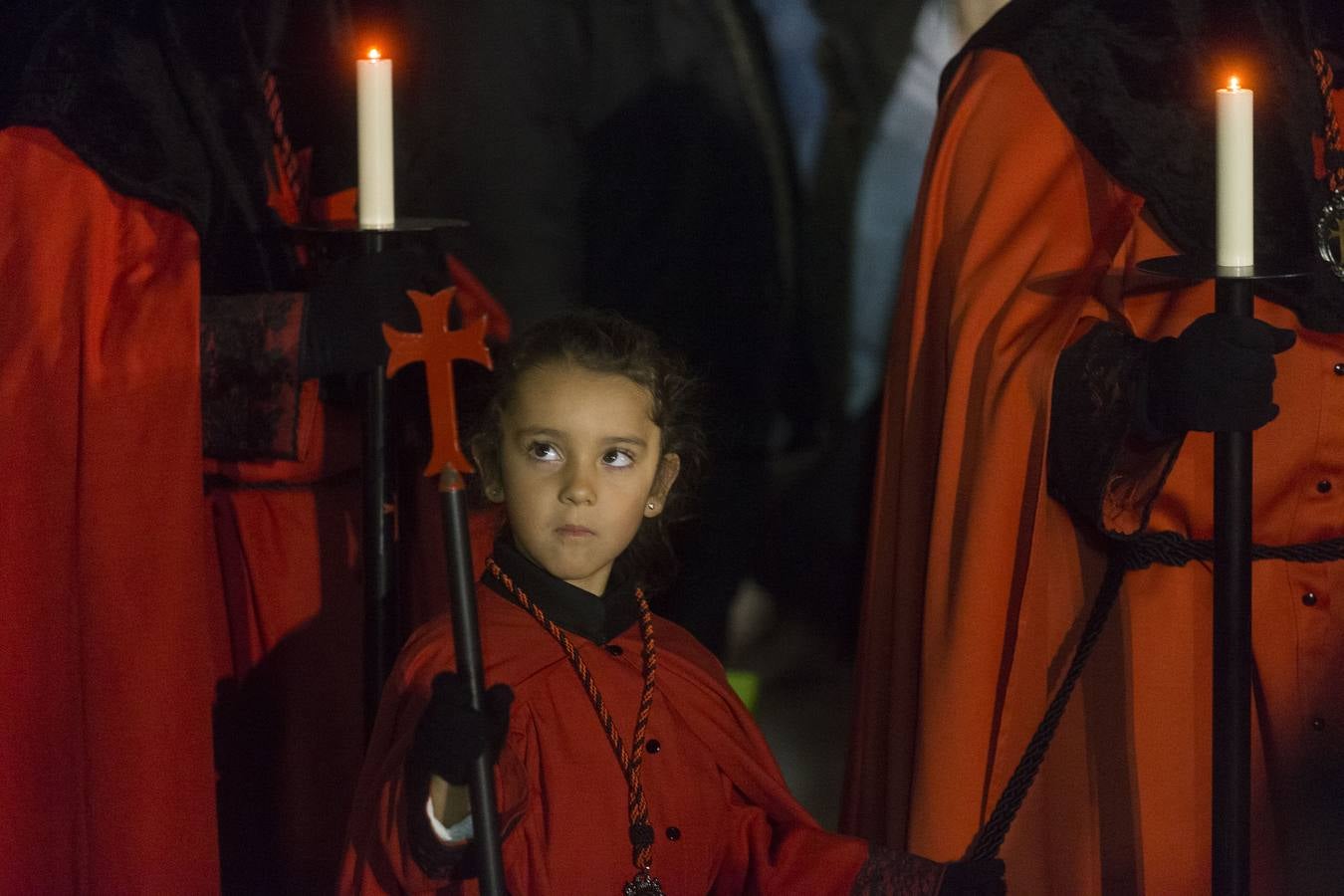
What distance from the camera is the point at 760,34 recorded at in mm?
2994

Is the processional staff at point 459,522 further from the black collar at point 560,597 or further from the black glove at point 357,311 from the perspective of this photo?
the black glove at point 357,311

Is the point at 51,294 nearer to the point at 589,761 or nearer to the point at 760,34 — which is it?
the point at 589,761

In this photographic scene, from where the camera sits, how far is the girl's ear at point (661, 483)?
2.13 metres

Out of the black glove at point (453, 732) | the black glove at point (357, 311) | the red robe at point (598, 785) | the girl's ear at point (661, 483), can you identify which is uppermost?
the black glove at point (357, 311)

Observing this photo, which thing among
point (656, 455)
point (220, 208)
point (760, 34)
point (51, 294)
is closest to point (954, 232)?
point (656, 455)

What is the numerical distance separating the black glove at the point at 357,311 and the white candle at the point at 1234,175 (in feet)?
3.12

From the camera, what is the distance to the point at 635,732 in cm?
203

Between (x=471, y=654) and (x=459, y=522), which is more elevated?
(x=459, y=522)

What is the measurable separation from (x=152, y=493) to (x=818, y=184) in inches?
49.9

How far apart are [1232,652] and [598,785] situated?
70cm

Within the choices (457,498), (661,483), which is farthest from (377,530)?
(457,498)

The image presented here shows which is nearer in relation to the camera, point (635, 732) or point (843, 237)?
point (635, 732)

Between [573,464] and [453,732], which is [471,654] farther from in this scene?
[573,464]

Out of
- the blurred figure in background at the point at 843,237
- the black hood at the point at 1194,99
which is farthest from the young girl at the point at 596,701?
the blurred figure in background at the point at 843,237
